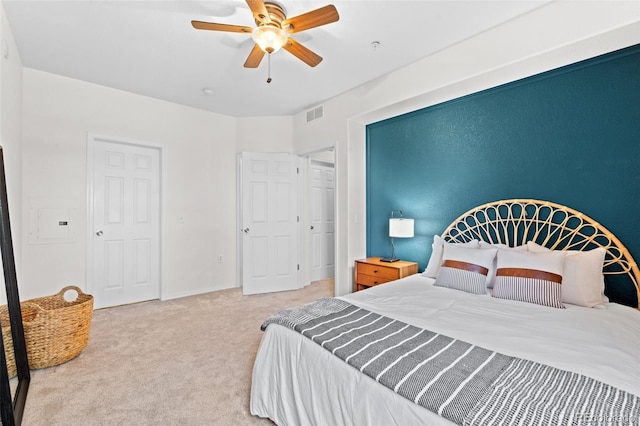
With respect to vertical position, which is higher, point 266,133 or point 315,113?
point 315,113

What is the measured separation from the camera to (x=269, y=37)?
2168 mm

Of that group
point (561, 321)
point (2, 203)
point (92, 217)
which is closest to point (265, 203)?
point (92, 217)

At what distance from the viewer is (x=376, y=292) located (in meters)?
2.33

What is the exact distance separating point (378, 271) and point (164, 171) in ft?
10.0

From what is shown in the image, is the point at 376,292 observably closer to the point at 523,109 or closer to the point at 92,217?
the point at 523,109

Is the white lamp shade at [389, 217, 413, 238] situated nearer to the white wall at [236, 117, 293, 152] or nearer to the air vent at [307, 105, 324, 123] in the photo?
the air vent at [307, 105, 324, 123]

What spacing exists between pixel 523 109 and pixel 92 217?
462cm

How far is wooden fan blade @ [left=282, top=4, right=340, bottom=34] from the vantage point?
1936 mm

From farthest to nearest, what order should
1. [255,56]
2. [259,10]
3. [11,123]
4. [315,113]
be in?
[315,113] → [11,123] → [255,56] → [259,10]

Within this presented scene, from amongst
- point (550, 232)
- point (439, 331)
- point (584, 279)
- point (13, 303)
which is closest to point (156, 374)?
point (13, 303)

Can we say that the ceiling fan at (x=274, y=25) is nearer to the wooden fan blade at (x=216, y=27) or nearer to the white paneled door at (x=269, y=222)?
the wooden fan blade at (x=216, y=27)

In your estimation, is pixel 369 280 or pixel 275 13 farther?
pixel 369 280

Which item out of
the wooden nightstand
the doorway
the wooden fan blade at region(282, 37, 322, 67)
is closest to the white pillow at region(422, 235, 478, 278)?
the wooden nightstand

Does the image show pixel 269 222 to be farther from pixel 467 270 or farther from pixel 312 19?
pixel 312 19
